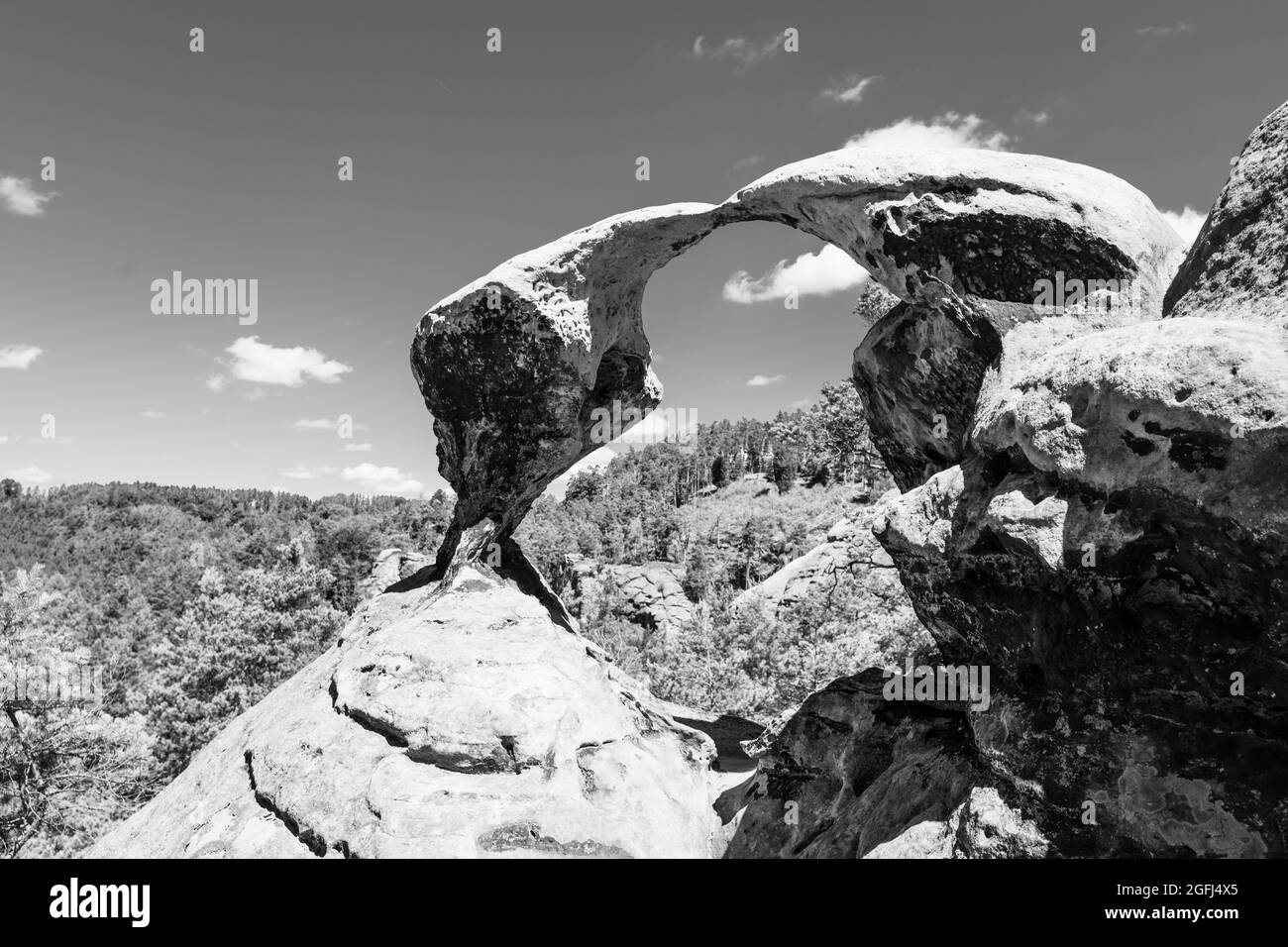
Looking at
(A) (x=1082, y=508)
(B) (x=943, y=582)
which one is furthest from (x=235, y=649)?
(A) (x=1082, y=508)

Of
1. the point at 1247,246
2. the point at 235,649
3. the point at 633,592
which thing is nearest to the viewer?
the point at 1247,246

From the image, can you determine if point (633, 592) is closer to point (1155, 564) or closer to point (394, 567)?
point (394, 567)

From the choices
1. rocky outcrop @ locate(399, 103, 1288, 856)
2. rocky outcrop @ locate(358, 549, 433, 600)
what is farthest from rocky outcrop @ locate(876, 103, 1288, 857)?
rocky outcrop @ locate(358, 549, 433, 600)

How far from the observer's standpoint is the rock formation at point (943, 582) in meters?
4.93

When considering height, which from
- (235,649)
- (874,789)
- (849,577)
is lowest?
(235,649)

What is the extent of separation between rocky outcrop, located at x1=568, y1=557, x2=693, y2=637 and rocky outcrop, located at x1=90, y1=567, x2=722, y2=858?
45374 mm

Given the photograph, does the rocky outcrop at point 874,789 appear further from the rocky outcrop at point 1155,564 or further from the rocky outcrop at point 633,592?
the rocky outcrop at point 633,592

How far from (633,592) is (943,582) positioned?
57.6 meters

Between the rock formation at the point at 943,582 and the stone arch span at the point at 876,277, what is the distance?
0.17ft

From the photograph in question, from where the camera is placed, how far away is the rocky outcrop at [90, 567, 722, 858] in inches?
313

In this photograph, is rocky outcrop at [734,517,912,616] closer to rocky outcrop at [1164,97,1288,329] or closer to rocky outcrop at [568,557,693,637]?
rocky outcrop at [1164,97,1288,329]

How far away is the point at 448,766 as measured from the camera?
8.74 m

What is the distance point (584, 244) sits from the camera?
11.8 metres
